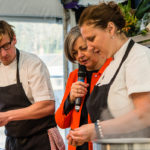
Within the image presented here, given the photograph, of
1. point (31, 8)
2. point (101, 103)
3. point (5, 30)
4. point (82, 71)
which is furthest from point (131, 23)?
point (31, 8)

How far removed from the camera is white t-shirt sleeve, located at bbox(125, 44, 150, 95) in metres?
A: 1.04

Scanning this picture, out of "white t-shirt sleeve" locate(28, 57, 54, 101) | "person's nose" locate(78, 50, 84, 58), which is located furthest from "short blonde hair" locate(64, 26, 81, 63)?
"white t-shirt sleeve" locate(28, 57, 54, 101)

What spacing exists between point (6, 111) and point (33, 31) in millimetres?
2251

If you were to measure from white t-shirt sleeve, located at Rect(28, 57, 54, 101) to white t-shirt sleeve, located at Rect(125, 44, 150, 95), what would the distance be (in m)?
0.86

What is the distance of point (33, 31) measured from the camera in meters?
4.03

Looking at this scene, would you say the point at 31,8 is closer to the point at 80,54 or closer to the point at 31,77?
the point at 31,77

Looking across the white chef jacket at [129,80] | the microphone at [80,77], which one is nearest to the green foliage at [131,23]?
the microphone at [80,77]

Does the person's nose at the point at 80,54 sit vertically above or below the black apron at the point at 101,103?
above

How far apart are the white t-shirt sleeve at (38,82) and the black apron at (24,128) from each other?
0.31 ft

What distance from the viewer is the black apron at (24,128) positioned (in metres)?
1.88

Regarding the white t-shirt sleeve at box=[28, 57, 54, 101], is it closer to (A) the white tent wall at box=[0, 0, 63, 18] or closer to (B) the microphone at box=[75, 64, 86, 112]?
(B) the microphone at box=[75, 64, 86, 112]

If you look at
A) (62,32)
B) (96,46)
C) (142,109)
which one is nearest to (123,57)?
(96,46)

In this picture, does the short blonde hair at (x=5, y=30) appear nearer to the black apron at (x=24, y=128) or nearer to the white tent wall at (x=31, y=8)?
the black apron at (x=24, y=128)

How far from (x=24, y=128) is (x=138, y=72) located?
1071 mm
